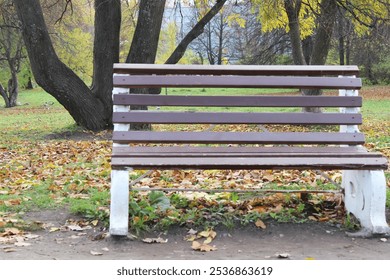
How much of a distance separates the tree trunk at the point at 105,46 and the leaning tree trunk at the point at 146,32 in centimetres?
74

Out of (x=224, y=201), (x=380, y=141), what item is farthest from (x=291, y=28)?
(x=224, y=201)

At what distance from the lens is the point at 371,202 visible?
3.86 metres

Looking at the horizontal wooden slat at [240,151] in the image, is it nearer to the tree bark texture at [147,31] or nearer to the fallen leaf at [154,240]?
the fallen leaf at [154,240]

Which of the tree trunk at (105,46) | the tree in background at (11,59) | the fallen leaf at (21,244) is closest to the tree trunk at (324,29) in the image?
the tree trunk at (105,46)

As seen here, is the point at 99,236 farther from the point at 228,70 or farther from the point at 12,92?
the point at 12,92

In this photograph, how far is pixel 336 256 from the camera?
3.43 meters

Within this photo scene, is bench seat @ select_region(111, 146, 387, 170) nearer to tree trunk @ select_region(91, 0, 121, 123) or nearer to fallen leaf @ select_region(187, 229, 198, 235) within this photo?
fallen leaf @ select_region(187, 229, 198, 235)

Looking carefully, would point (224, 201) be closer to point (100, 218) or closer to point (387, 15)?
point (100, 218)

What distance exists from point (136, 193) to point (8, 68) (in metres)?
32.6

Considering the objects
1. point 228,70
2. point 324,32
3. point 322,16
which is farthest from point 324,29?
point 228,70

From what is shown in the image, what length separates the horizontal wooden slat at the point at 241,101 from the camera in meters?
4.31

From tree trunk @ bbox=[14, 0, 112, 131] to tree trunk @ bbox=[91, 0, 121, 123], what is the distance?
9.2 inches

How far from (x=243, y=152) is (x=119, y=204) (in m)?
1.01

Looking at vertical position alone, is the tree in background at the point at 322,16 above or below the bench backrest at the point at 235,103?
above
